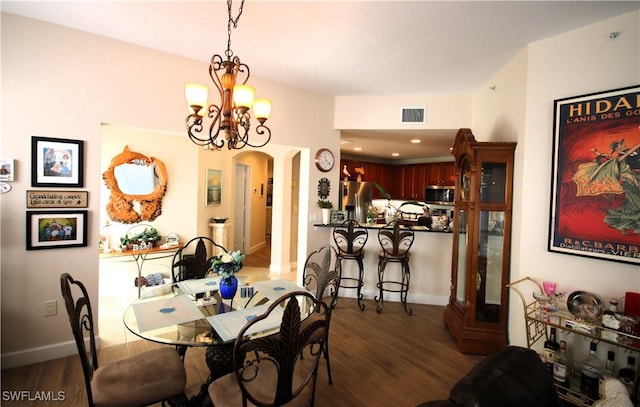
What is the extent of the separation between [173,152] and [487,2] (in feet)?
13.8

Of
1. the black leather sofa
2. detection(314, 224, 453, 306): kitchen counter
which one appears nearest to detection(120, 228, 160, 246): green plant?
detection(314, 224, 453, 306): kitchen counter

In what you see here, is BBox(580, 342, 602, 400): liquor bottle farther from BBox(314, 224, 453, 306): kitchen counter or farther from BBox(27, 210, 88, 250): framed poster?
BBox(27, 210, 88, 250): framed poster

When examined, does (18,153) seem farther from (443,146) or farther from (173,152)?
(443,146)

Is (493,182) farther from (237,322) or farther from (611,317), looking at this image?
(237,322)

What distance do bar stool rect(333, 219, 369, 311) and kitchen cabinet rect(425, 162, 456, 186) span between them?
4.10m

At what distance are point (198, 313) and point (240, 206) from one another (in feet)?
17.1

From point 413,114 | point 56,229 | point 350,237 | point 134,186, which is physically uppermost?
point 413,114

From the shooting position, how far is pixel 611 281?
7.05ft

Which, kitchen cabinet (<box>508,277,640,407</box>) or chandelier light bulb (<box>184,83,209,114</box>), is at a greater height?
chandelier light bulb (<box>184,83,209,114</box>)

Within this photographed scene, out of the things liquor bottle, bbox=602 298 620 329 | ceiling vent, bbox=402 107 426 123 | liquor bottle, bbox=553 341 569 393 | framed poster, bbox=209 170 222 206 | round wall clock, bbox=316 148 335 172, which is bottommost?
liquor bottle, bbox=553 341 569 393

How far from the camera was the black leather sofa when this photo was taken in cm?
104

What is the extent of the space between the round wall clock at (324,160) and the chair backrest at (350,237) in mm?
801

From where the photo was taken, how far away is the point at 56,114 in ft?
8.33

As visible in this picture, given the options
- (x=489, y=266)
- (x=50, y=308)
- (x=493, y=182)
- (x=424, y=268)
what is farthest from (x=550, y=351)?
(x=50, y=308)
